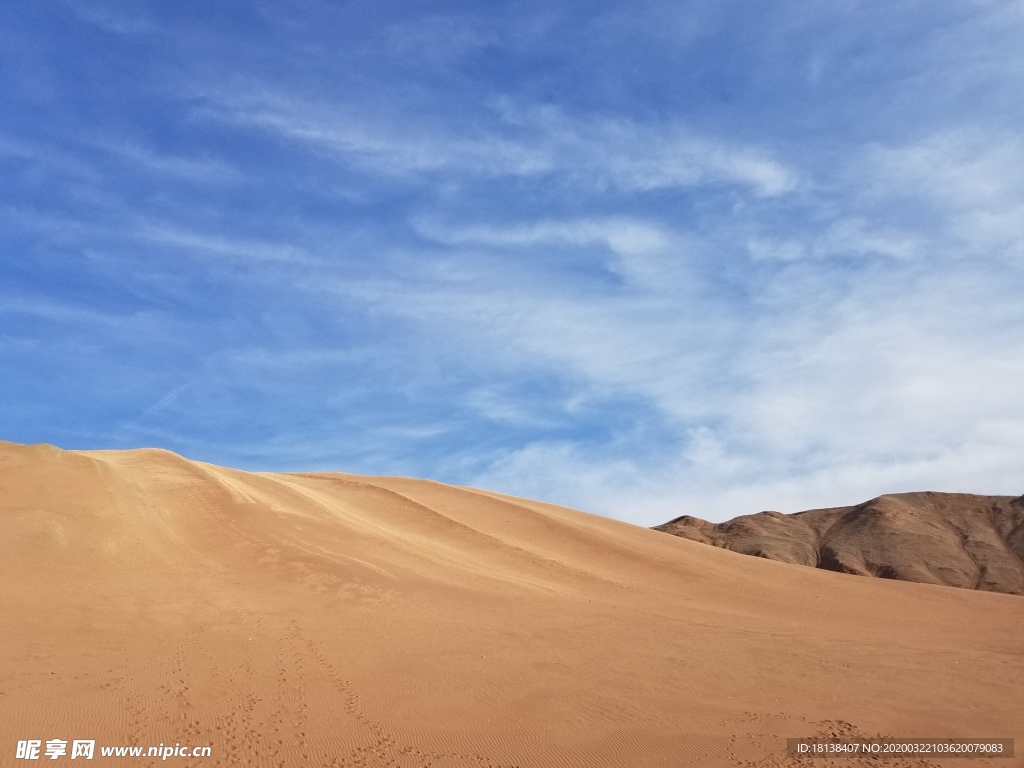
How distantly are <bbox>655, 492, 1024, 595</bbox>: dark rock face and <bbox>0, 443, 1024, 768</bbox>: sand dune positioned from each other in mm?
24381

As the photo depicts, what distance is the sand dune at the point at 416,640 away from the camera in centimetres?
1064

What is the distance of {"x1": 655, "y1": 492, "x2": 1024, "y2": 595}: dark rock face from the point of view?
167 feet

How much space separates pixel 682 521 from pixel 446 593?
44593 millimetres

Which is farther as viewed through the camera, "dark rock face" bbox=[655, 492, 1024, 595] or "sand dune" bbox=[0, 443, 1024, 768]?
"dark rock face" bbox=[655, 492, 1024, 595]

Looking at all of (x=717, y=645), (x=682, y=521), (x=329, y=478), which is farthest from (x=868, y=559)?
(x=717, y=645)

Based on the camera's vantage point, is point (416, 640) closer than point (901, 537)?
Yes

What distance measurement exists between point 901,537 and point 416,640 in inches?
1917

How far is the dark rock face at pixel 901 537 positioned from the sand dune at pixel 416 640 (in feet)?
80.0

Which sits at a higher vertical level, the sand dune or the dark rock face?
the dark rock face

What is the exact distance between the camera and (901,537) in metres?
54.3

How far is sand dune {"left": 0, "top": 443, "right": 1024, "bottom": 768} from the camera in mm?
10641

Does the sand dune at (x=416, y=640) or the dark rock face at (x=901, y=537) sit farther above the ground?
the dark rock face at (x=901, y=537)

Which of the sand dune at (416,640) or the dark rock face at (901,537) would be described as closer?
the sand dune at (416,640)

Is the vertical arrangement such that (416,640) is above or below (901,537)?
below
